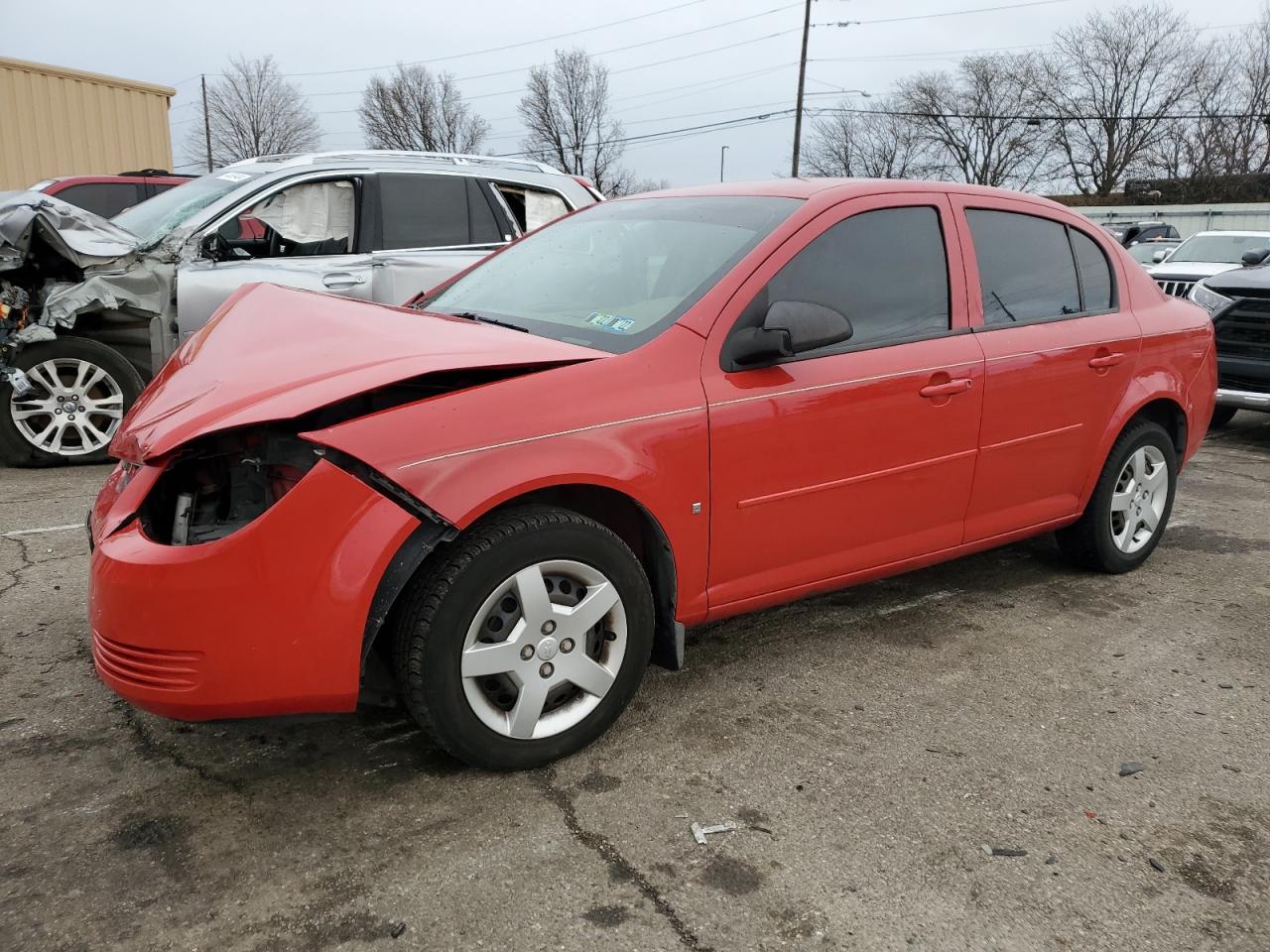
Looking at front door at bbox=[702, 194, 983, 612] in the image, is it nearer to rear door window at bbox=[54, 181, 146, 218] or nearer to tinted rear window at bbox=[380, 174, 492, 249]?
tinted rear window at bbox=[380, 174, 492, 249]

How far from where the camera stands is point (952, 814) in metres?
2.59

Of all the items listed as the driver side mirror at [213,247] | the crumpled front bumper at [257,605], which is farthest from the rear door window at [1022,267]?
the driver side mirror at [213,247]

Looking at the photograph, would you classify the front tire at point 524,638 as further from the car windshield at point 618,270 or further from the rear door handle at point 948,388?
the rear door handle at point 948,388

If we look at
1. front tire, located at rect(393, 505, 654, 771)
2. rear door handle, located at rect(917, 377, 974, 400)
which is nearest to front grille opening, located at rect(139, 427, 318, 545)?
front tire, located at rect(393, 505, 654, 771)

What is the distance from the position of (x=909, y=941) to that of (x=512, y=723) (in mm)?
1096

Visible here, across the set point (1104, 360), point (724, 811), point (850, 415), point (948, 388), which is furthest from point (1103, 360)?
point (724, 811)

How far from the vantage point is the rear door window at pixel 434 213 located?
266 inches

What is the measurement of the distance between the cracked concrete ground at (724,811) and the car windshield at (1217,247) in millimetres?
10153

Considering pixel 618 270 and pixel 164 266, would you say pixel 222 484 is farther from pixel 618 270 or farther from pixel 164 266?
pixel 164 266

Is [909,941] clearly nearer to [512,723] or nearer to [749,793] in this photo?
[749,793]

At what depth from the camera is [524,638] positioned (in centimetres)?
260

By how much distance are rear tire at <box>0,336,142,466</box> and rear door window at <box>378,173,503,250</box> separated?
A: 1.87 meters

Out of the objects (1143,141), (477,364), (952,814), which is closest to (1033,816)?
(952,814)

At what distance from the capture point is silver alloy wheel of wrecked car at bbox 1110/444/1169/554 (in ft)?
14.3
